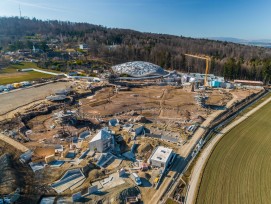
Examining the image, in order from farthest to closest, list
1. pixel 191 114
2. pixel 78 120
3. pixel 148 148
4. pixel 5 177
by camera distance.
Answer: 1. pixel 191 114
2. pixel 78 120
3. pixel 148 148
4. pixel 5 177

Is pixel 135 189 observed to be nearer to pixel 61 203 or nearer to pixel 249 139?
pixel 61 203

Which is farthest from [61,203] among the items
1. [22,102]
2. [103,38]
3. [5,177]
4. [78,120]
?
[103,38]

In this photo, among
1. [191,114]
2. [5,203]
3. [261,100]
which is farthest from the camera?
[261,100]

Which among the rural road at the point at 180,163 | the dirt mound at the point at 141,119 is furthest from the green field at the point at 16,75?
the rural road at the point at 180,163

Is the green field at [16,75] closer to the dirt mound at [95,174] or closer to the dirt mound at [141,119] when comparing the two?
the dirt mound at [141,119]

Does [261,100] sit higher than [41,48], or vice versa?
[41,48]

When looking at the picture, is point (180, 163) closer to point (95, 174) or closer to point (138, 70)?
point (95, 174)
